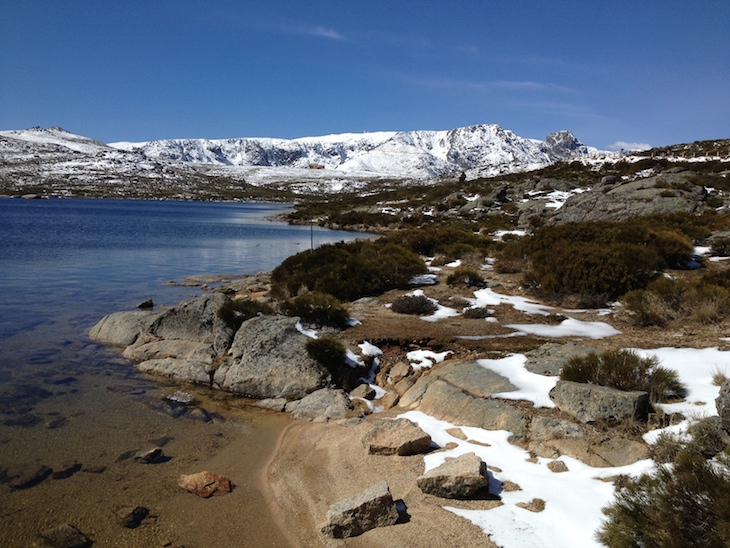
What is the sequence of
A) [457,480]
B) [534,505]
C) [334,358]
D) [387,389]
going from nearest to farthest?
[534,505]
[457,480]
[387,389]
[334,358]

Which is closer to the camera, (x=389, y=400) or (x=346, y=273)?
(x=389, y=400)

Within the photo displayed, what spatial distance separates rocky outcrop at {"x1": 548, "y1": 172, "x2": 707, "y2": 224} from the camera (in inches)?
1018

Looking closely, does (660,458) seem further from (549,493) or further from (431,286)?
(431,286)

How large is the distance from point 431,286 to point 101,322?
1004 cm

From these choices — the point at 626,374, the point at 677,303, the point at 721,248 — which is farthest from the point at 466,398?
the point at 721,248

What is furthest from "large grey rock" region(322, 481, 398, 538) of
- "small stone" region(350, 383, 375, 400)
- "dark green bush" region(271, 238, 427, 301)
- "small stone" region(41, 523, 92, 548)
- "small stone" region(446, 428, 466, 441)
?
"dark green bush" region(271, 238, 427, 301)

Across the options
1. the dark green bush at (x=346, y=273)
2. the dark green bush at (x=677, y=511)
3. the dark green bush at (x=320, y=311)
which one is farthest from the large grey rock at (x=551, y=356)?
the dark green bush at (x=346, y=273)

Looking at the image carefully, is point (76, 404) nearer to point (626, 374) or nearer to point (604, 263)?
point (626, 374)

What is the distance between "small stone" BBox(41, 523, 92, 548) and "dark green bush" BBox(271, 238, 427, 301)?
9.48m

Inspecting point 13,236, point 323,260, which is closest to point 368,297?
point 323,260

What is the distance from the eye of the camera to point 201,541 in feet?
15.3

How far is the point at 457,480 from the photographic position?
15.7ft

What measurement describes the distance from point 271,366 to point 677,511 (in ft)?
23.9

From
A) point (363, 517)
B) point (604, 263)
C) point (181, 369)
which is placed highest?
point (604, 263)
